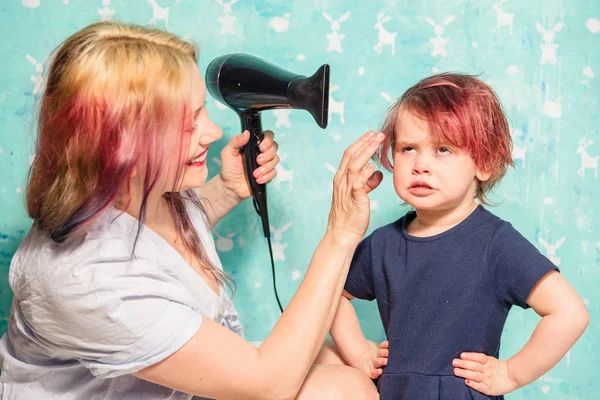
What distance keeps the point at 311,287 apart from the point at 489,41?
33.9 inches

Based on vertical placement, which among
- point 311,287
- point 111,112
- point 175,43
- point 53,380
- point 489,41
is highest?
point 489,41

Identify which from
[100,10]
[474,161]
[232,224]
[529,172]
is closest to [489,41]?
[529,172]

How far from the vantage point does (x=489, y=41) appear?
1.71m

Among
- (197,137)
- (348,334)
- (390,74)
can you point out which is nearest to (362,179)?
(197,137)

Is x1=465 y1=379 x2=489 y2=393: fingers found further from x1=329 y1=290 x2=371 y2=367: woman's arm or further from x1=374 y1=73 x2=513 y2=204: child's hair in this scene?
x1=374 y1=73 x2=513 y2=204: child's hair

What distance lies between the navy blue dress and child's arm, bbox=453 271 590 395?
2cm

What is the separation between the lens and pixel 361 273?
1.39 meters

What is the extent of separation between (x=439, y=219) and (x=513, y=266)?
0.55 ft

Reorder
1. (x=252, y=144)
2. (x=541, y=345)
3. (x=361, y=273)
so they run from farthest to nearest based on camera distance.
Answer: (x=252, y=144) < (x=361, y=273) < (x=541, y=345)

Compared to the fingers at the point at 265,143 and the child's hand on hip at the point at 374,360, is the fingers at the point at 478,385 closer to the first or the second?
the child's hand on hip at the point at 374,360

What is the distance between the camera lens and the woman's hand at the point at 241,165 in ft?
4.92

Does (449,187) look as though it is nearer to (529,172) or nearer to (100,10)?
(529,172)

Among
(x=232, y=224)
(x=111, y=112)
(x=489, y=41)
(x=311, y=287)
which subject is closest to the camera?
(x=111, y=112)

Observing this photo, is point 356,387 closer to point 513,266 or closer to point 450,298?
point 450,298
